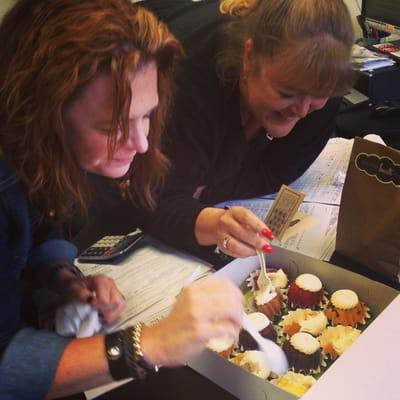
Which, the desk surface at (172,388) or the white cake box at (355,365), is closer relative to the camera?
the white cake box at (355,365)

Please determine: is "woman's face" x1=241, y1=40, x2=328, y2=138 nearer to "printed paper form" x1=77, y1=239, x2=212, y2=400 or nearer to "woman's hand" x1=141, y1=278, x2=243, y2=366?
"printed paper form" x1=77, y1=239, x2=212, y2=400

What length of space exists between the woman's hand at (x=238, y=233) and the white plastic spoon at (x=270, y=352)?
151 millimetres

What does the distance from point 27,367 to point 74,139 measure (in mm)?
320

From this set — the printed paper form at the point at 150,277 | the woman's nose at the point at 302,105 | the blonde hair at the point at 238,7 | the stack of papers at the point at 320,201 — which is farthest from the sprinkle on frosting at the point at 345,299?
the blonde hair at the point at 238,7

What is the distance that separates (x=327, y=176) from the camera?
4.28 ft

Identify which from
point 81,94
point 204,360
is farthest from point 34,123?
point 204,360

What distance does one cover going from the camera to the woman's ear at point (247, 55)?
96cm

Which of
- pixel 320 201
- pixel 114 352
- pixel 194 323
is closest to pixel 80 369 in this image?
pixel 114 352

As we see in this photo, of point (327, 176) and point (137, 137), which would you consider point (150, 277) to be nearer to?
point (137, 137)

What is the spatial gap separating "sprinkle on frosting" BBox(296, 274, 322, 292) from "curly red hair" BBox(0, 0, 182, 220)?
438 mm

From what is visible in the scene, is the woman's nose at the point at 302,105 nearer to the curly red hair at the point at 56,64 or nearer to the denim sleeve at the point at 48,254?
the curly red hair at the point at 56,64

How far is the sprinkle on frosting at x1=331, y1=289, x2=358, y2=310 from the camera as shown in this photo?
851 millimetres

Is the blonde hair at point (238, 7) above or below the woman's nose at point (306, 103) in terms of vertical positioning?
above

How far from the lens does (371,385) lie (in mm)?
556
